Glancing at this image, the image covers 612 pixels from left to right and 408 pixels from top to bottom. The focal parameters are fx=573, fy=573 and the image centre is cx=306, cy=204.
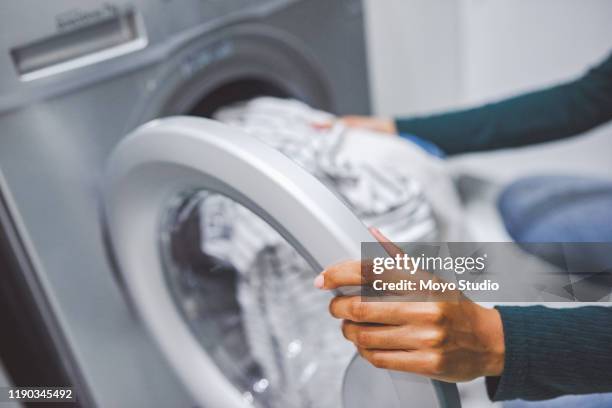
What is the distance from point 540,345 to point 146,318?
43cm

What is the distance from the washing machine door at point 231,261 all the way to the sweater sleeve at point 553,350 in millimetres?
50

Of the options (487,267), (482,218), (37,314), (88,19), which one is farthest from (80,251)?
(482,218)

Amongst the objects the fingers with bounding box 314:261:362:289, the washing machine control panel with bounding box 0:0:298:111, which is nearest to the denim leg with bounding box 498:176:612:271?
the fingers with bounding box 314:261:362:289

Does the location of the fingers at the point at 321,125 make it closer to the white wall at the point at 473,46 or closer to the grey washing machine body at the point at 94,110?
the grey washing machine body at the point at 94,110

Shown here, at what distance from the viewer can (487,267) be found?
1.43 ft

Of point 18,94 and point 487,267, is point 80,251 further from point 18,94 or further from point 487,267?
point 487,267

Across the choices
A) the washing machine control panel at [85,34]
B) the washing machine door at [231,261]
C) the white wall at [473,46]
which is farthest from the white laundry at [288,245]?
the white wall at [473,46]

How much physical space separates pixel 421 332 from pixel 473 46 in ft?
2.77

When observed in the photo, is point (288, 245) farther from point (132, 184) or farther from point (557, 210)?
point (557, 210)

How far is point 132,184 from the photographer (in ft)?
1.83

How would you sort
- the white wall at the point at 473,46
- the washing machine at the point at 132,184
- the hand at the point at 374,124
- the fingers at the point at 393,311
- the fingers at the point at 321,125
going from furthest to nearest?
1. the white wall at the point at 473,46
2. the hand at the point at 374,124
3. the fingers at the point at 321,125
4. the washing machine at the point at 132,184
5. the fingers at the point at 393,311

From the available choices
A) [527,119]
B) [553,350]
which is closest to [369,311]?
[553,350]

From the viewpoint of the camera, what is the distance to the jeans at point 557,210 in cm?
74

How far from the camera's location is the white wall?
93cm
